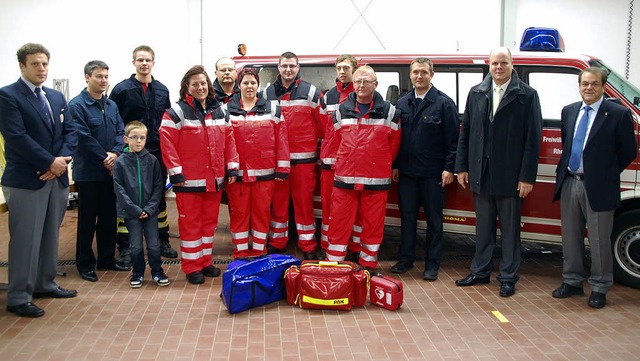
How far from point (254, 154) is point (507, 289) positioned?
2.73 metres

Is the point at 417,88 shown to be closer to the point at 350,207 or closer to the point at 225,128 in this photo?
the point at 350,207

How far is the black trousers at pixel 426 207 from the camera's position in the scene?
577 cm

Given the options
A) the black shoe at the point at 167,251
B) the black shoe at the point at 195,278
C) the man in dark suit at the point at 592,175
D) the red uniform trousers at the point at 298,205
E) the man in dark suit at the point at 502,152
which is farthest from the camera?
the black shoe at the point at 167,251

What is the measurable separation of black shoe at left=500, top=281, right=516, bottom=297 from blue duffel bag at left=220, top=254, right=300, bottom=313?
1924mm

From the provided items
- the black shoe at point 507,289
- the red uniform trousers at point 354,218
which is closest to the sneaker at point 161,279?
the red uniform trousers at point 354,218

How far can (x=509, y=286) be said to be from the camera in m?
5.48

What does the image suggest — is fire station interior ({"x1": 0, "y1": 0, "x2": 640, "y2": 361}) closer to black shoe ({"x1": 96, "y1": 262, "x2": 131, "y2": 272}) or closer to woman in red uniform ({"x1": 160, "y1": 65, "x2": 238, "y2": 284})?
black shoe ({"x1": 96, "y1": 262, "x2": 131, "y2": 272})

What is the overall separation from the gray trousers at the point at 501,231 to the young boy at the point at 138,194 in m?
3.05

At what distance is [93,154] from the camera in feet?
18.4

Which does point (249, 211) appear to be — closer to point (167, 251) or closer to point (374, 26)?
point (167, 251)

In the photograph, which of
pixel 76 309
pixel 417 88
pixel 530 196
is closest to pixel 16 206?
pixel 76 309

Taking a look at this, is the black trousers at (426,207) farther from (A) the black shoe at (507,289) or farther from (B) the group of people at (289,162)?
(A) the black shoe at (507,289)

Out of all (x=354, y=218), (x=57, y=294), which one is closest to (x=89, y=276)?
(x=57, y=294)

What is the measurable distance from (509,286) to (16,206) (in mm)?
4364
